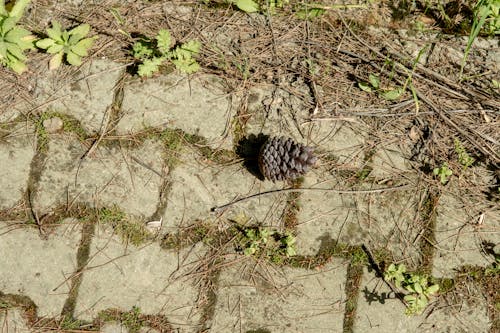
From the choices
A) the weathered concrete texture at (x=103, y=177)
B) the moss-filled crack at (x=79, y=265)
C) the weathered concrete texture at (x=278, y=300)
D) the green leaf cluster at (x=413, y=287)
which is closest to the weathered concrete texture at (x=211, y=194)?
the weathered concrete texture at (x=103, y=177)

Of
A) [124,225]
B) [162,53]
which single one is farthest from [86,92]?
[124,225]

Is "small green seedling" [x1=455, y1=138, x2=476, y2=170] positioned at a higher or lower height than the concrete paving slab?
higher

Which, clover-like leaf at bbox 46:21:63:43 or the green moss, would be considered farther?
clover-like leaf at bbox 46:21:63:43

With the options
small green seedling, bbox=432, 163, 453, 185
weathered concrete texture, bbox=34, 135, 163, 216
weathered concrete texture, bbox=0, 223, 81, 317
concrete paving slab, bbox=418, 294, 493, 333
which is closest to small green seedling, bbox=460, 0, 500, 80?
small green seedling, bbox=432, 163, 453, 185

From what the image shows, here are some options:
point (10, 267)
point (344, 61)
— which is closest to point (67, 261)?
point (10, 267)

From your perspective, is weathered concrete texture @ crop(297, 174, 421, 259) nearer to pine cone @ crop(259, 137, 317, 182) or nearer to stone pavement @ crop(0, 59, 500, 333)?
stone pavement @ crop(0, 59, 500, 333)

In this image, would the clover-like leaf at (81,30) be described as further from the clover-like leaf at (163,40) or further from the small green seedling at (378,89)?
the small green seedling at (378,89)
